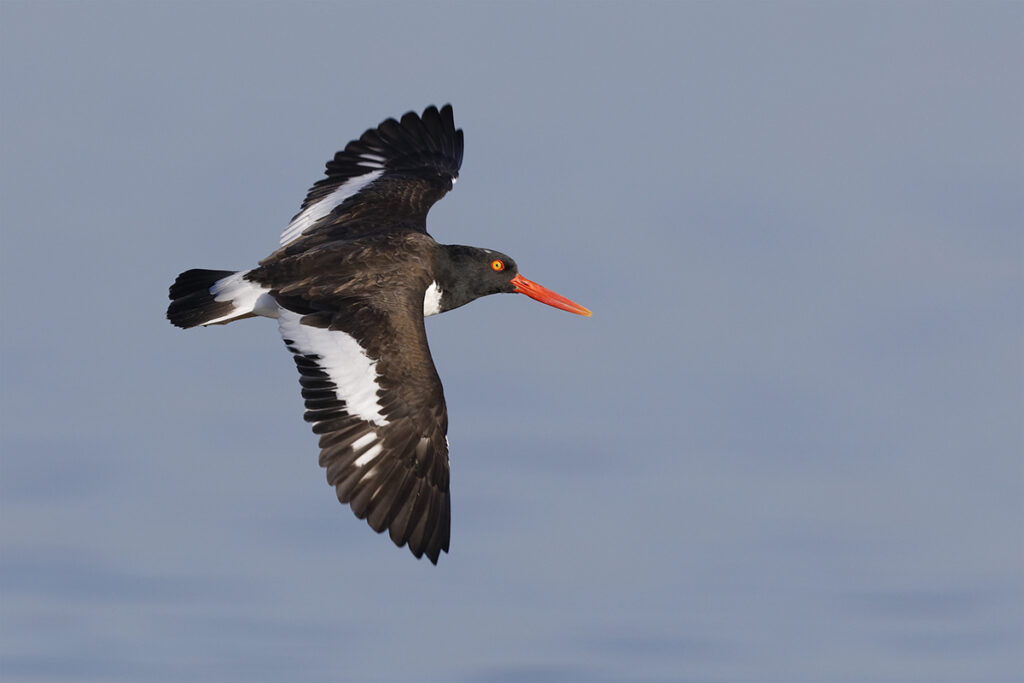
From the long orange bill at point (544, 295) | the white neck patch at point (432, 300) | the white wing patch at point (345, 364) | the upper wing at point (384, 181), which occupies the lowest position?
the white wing patch at point (345, 364)

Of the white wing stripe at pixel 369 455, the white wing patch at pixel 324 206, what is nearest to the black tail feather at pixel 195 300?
the white wing patch at pixel 324 206

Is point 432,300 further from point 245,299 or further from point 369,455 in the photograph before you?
point 369,455

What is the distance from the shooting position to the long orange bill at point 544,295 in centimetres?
1471

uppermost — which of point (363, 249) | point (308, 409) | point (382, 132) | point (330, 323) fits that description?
point (382, 132)

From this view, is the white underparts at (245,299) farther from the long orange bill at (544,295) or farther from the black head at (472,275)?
the long orange bill at (544,295)

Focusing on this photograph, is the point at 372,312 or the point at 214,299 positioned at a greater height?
the point at 214,299

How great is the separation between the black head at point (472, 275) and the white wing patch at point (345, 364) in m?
1.88

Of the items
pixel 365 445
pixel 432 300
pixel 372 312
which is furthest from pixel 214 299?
pixel 365 445

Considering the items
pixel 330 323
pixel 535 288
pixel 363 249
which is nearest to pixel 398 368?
pixel 330 323

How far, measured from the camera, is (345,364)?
11516 mm

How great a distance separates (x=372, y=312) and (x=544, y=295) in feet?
11.1

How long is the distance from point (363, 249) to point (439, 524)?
2.88 meters

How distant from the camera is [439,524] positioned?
441 inches

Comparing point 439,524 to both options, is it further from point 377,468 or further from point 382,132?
point 382,132
